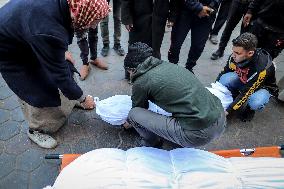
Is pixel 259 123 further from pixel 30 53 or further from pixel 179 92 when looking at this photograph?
pixel 30 53

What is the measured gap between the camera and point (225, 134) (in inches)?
137

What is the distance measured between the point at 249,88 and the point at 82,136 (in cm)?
184

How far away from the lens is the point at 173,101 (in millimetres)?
2381

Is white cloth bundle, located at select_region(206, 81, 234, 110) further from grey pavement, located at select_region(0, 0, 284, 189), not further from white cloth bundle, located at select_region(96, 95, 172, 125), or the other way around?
white cloth bundle, located at select_region(96, 95, 172, 125)

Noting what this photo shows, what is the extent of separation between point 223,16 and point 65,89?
3.25m

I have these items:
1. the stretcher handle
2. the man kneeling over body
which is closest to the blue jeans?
the man kneeling over body

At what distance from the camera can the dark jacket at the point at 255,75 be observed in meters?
→ 3.14

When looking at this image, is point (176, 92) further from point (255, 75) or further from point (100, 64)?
point (100, 64)

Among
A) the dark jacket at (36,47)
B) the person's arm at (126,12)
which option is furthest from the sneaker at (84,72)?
the dark jacket at (36,47)

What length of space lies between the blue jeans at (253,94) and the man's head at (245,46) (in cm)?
38

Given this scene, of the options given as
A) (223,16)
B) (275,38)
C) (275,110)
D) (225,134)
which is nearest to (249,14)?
(275,38)

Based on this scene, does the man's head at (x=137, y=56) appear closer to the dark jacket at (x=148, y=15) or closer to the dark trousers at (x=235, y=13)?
the dark jacket at (x=148, y=15)

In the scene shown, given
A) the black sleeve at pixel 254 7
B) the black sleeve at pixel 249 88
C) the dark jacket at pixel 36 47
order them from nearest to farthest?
the dark jacket at pixel 36 47, the black sleeve at pixel 249 88, the black sleeve at pixel 254 7

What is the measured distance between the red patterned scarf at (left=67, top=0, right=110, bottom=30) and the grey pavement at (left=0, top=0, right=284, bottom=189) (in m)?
1.45
